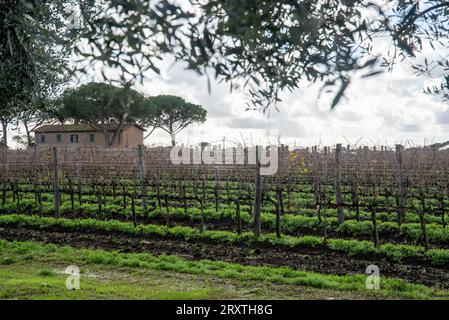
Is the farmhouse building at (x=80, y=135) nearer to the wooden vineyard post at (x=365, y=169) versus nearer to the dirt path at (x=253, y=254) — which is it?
the wooden vineyard post at (x=365, y=169)

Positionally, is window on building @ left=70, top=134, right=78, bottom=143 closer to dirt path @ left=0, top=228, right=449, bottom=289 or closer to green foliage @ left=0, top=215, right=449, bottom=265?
green foliage @ left=0, top=215, right=449, bottom=265

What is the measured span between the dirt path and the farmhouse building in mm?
49241

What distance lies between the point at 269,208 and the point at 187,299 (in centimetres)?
1163

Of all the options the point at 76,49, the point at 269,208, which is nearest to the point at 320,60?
the point at 76,49

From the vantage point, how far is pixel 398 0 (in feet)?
22.6

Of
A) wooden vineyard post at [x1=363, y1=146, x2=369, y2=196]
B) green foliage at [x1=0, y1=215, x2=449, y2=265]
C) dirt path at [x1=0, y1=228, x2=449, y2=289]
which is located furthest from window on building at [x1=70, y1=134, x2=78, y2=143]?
dirt path at [x1=0, y1=228, x2=449, y2=289]

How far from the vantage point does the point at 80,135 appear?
224 ft

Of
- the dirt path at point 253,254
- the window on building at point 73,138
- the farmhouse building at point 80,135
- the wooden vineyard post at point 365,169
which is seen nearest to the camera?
the dirt path at point 253,254

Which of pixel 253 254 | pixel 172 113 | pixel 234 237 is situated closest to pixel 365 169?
pixel 234 237

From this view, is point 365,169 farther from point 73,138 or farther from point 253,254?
point 73,138

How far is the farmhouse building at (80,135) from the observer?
215 ft

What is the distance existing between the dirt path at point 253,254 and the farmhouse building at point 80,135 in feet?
162

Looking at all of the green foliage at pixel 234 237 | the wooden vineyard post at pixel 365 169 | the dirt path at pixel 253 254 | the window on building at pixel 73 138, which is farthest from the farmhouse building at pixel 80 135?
the dirt path at pixel 253 254
